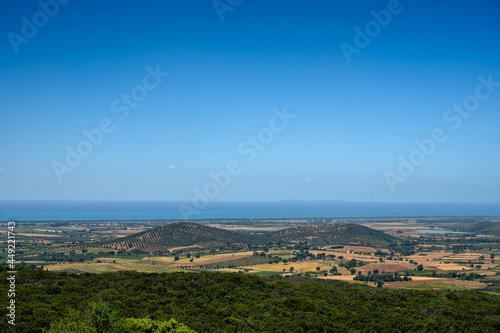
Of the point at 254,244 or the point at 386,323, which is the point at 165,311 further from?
the point at 254,244

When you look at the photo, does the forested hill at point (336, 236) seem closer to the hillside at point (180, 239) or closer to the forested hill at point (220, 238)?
the forested hill at point (220, 238)

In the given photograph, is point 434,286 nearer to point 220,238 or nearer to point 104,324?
point 104,324

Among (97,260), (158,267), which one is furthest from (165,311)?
(97,260)

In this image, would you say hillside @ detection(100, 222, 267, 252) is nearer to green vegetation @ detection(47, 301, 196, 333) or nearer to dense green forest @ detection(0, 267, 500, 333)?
dense green forest @ detection(0, 267, 500, 333)

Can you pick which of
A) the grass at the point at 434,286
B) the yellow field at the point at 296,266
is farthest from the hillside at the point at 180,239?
the grass at the point at 434,286

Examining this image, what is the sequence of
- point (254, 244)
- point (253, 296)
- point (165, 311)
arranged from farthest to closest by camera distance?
point (254, 244)
point (253, 296)
point (165, 311)

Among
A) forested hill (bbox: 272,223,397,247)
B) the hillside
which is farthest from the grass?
the hillside

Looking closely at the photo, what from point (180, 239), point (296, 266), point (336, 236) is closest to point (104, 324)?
point (296, 266)
